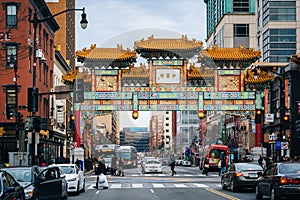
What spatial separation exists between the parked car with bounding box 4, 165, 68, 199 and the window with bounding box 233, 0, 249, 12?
307 feet

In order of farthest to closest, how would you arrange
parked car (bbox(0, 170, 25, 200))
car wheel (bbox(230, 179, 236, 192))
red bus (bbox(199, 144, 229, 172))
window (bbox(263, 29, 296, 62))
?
1. window (bbox(263, 29, 296, 62))
2. red bus (bbox(199, 144, 229, 172))
3. car wheel (bbox(230, 179, 236, 192))
4. parked car (bbox(0, 170, 25, 200))

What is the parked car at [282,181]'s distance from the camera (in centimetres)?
2094

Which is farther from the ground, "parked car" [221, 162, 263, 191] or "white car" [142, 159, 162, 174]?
"parked car" [221, 162, 263, 191]

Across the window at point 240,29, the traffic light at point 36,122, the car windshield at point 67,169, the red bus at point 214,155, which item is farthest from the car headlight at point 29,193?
the window at point 240,29

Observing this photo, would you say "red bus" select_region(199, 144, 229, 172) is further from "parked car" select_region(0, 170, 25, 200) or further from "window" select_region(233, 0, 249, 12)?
"parked car" select_region(0, 170, 25, 200)

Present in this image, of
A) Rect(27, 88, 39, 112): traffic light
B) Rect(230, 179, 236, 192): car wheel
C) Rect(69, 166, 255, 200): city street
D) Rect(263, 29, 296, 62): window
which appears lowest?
Rect(69, 166, 255, 200): city street

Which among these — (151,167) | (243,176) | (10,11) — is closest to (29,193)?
(243,176)

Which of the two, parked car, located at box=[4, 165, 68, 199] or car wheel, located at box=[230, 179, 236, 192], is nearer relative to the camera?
parked car, located at box=[4, 165, 68, 199]

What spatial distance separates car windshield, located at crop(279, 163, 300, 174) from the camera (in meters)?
21.8

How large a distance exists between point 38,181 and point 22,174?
6.06ft

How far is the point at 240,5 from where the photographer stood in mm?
112188

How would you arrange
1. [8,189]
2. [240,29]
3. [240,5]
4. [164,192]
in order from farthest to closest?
1. [240,5]
2. [240,29]
3. [164,192]
4. [8,189]

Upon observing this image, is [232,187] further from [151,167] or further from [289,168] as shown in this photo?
[151,167]

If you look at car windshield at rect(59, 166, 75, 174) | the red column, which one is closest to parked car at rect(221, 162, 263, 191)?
car windshield at rect(59, 166, 75, 174)
